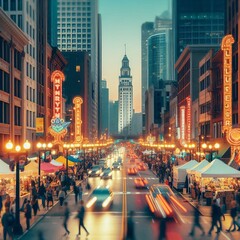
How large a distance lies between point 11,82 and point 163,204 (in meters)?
36.6

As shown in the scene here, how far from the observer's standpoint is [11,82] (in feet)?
228

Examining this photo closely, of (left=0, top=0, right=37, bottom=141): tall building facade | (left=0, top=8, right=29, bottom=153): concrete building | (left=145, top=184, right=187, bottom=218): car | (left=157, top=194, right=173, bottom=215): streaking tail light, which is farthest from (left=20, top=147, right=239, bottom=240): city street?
(left=0, top=0, right=37, bottom=141): tall building facade

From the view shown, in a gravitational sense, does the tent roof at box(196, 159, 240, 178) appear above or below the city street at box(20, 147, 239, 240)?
above

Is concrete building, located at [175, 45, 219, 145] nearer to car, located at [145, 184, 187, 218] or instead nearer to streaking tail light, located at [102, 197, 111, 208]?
car, located at [145, 184, 187, 218]

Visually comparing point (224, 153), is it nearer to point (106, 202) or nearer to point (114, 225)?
point (106, 202)

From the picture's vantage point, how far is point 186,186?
5428 cm

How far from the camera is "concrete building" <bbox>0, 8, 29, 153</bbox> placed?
2566 inches

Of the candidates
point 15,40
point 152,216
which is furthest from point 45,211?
point 15,40

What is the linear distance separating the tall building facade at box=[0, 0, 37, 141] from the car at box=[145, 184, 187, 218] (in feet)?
115

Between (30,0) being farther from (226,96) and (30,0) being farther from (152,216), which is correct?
(152,216)

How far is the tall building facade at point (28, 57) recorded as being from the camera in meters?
81.9

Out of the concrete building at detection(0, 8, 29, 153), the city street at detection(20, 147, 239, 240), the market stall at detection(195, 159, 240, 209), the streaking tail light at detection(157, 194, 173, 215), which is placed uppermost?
the concrete building at detection(0, 8, 29, 153)

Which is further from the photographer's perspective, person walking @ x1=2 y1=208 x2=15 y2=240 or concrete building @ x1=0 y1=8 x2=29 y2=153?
concrete building @ x1=0 y1=8 x2=29 y2=153

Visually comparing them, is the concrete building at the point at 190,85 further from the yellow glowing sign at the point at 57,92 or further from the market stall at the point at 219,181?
the market stall at the point at 219,181
